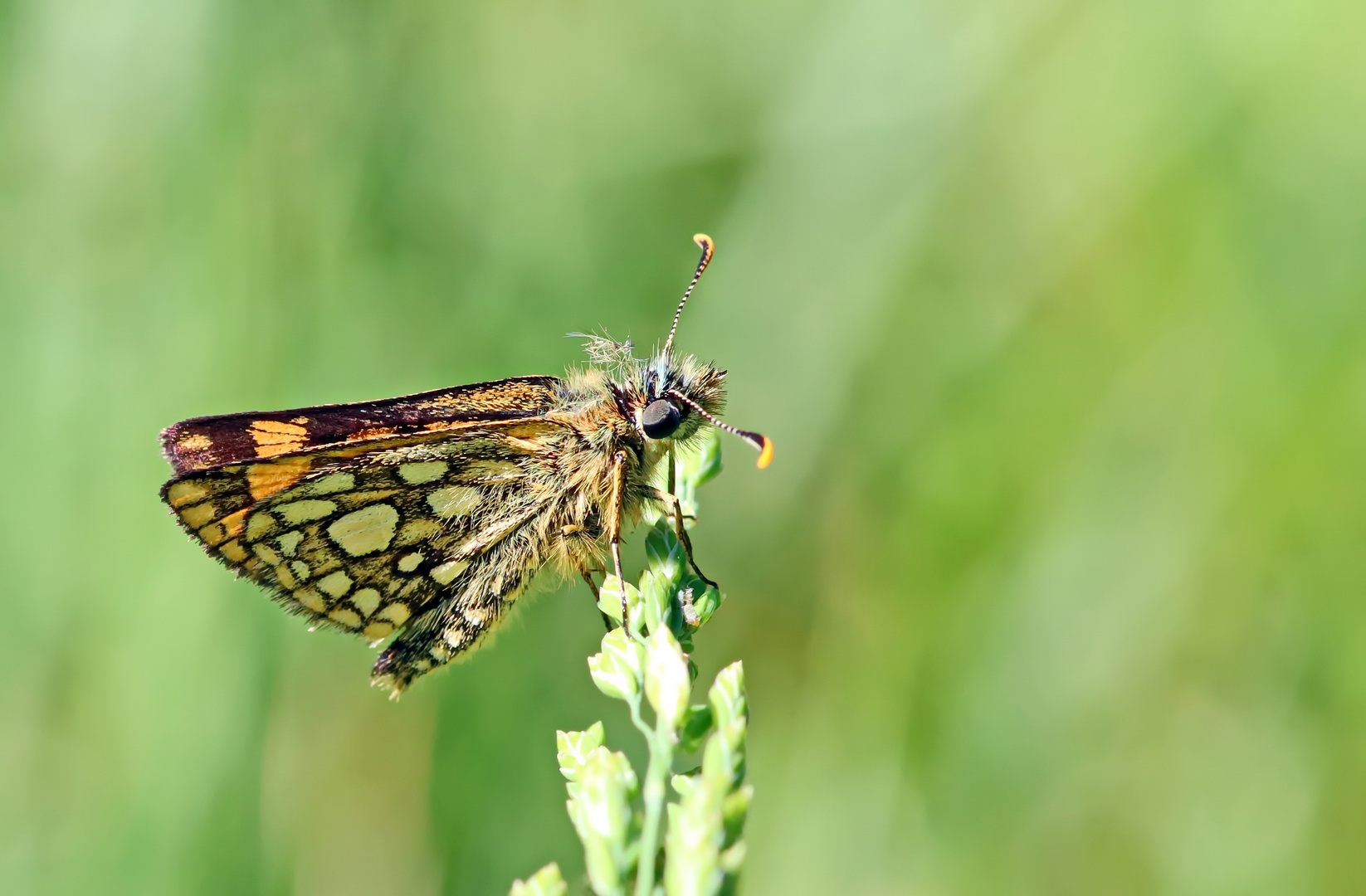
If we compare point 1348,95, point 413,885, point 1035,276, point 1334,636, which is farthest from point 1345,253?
point 413,885

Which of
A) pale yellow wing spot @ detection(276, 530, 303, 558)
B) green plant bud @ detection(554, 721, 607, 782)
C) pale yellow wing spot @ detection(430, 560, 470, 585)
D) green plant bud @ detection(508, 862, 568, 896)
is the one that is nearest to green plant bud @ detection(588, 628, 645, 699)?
green plant bud @ detection(554, 721, 607, 782)

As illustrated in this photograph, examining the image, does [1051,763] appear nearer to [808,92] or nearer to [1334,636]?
[1334,636]

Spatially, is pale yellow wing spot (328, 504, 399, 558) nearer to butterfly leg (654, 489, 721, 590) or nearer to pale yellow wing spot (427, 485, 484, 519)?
pale yellow wing spot (427, 485, 484, 519)

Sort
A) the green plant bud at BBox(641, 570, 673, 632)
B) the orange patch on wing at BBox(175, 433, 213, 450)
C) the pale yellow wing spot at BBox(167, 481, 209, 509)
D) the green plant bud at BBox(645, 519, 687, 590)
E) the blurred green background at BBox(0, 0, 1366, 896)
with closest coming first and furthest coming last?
the green plant bud at BBox(641, 570, 673, 632), the green plant bud at BBox(645, 519, 687, 590), the pale yellow wing spot at BBox(167, 481, 209, 509), the orange patch on wing at BBox(175, 433, 213, 450), the blurred green background at BBox(0, 0, 1366, 896)

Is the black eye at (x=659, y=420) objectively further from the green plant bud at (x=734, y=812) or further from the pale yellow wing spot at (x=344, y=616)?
the green plant bud at (x=734, y=812)

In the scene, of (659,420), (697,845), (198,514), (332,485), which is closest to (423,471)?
(332,485)
